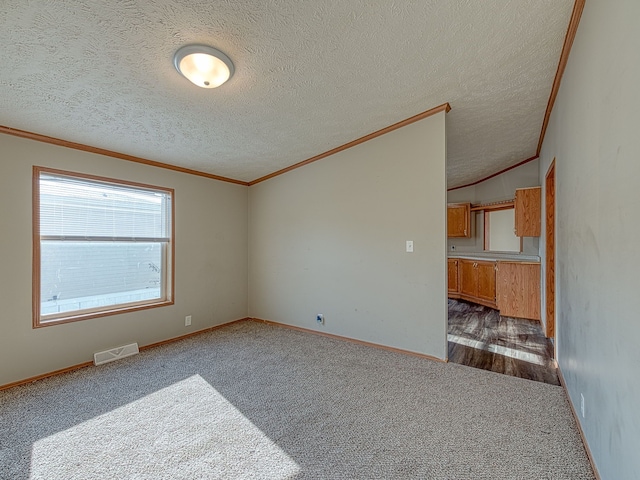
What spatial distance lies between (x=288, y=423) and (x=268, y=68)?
2.47 m

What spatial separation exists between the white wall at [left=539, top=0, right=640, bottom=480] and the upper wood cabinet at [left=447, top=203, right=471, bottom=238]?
4324mm

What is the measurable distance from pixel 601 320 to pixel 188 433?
2437 mm

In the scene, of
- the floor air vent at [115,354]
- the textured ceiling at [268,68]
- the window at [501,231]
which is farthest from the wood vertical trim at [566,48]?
the floor air vent at [115,354]

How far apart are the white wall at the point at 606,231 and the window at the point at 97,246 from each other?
391cm

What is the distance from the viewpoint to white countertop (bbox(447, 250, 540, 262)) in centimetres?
475

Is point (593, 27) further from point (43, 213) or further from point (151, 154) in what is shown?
point (43, 213)

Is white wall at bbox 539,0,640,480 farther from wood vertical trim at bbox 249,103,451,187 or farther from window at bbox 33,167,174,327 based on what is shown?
window at bbox 33,167,174,327

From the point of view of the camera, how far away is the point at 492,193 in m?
5.86

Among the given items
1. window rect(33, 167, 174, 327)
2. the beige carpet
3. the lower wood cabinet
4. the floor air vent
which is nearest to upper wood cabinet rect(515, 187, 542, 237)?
the lower wood cabinet

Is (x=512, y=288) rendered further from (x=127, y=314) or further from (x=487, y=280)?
(x=127, y=314)

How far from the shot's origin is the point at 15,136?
8.25 feet

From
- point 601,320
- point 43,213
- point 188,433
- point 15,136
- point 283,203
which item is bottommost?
point 188,433

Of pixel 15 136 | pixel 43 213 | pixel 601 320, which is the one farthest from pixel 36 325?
pixel 601 320

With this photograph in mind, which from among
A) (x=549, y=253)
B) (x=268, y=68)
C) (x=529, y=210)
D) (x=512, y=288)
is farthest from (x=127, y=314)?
(x=529, y=210)
